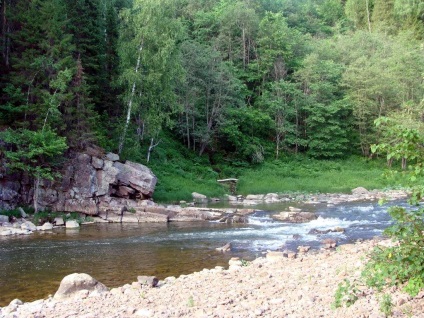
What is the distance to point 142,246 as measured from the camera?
58.7 ft

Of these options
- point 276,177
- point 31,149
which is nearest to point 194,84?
point 276,177

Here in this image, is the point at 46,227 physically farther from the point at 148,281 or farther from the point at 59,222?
the point at 148,281

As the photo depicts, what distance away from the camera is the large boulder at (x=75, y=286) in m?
10.2

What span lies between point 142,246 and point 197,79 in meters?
27.9

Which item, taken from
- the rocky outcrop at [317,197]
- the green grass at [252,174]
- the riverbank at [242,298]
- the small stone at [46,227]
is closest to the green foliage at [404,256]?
the riverbank at [242,298]

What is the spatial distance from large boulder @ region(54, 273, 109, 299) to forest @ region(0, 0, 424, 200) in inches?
306

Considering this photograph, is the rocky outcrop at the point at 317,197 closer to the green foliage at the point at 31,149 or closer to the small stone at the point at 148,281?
the green foliage at the point at 31,149

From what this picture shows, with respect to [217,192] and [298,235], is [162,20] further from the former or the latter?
[298,235]

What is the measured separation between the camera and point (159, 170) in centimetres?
3716

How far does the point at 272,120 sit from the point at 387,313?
4419 centimetres

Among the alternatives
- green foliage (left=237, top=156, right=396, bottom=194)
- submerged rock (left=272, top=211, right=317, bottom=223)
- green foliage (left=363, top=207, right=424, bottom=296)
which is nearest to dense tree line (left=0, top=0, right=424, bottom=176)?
green foliage (left=237, top=156, right=396, bottom=194)

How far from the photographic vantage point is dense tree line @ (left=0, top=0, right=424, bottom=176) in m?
26.8

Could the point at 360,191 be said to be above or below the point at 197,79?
below

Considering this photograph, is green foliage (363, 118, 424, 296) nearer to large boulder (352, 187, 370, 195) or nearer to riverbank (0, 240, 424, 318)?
riverbank (0, 240, 424, 318)
